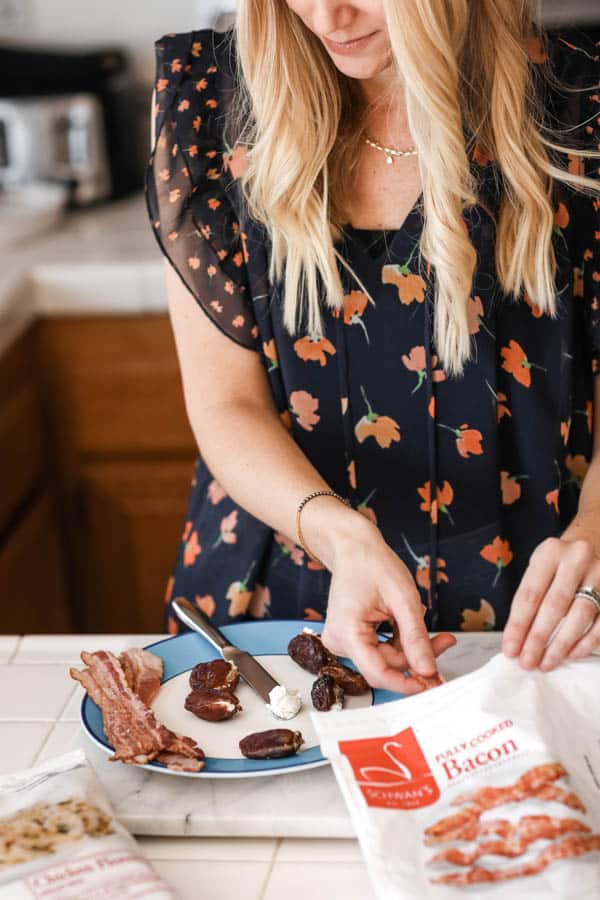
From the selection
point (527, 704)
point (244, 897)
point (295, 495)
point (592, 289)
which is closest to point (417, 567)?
point (295, 495)

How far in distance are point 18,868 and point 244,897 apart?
15 centimetres

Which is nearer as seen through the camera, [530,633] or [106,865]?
[106,865]

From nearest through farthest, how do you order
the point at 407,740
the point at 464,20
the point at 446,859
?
the point at 446,859 < the point at 407,740 < the point at 464,20

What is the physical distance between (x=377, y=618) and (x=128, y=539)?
1436 millimetres

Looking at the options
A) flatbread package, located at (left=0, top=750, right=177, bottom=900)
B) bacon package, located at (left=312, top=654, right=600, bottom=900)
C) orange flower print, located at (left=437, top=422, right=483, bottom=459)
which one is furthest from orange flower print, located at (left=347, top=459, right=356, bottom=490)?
flatbread package, located at (left=0, top=750, right=177, bottom=900)

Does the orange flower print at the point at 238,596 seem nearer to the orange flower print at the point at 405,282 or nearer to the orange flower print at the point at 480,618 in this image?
the orange flower print at the point at 480,618

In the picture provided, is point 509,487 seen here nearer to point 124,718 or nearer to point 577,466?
point 577,466

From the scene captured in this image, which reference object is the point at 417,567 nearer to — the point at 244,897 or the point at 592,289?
the point at 592,289

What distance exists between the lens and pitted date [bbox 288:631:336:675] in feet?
3.17

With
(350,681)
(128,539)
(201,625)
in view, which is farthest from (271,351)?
(128,539)

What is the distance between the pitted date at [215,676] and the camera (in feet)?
3.08

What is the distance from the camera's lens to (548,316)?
4.00 ft

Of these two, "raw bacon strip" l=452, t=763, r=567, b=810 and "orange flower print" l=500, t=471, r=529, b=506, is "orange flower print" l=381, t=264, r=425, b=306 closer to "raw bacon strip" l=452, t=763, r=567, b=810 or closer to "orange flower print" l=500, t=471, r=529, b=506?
"orange flower print" l=500, t=471, r=529, b=506

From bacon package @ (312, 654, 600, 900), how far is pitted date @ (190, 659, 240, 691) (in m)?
0.14
